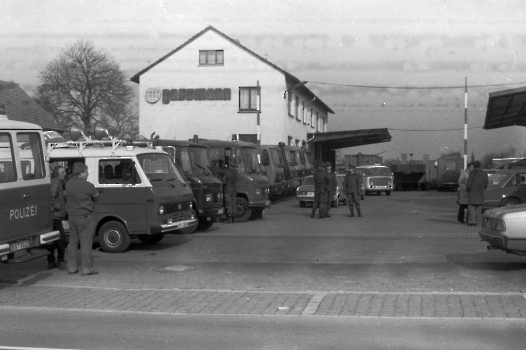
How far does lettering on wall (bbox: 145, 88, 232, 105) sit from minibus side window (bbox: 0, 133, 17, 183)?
31.5 m

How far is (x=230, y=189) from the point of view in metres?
20.2

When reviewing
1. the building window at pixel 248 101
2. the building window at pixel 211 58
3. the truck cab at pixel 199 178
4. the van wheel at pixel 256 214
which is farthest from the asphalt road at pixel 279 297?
the building window at pixel 211 58

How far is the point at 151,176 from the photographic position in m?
14.2

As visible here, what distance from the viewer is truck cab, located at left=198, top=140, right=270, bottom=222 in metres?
21.3

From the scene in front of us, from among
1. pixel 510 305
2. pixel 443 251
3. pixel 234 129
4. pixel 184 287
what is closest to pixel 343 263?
pixel 443 251

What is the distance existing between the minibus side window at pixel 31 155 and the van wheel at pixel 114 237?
3.49 meters

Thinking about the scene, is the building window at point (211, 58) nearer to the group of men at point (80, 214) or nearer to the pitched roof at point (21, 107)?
the pitched roof at point (21, 107)

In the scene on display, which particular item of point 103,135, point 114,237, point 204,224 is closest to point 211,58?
point 204,224

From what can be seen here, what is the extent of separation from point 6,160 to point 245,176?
11997 millimetres

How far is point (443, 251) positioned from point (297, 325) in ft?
22.7

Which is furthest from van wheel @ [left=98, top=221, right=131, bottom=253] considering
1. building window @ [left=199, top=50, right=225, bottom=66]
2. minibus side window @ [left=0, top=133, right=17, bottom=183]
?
building window @ [left=199, top=50, right=225, bottom=66]

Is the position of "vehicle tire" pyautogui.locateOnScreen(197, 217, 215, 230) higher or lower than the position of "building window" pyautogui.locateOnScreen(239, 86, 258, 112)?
lower

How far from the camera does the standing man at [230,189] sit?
789 inches

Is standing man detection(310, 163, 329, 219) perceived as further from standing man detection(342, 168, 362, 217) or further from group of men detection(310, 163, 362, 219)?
standing man detection(342, 168, 362, 217)
